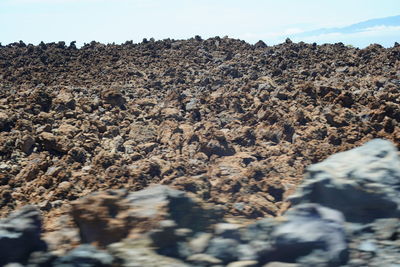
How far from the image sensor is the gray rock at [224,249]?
9.54 ft

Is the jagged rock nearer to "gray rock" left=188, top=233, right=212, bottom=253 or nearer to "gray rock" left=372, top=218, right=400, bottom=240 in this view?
"gray rock" left=188, top=233, right=212, bottom=253

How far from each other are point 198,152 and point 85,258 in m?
4.27

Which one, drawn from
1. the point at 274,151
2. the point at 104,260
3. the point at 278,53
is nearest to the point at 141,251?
the point at 104,260

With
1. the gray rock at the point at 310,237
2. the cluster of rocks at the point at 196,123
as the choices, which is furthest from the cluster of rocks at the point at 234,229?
the cluster of rocks at the point at 196,123

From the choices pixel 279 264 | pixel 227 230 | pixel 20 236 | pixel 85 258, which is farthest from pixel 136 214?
pixel 279 264

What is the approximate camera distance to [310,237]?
9.34ft

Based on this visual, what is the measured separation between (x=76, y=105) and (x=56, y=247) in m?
6.43

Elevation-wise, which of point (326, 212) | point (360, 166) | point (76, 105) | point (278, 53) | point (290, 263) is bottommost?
point (290, 263)

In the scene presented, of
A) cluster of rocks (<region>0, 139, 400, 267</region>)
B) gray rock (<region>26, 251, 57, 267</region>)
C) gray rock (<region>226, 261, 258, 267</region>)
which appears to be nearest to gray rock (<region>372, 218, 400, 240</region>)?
cluster of rocks (<region>0, 139, 400, 267</region>)

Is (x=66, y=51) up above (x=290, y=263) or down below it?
above

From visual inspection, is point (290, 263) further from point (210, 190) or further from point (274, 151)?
point (274, 151)

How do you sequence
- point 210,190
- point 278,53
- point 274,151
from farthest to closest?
point 278,53 < point 274,151 < point 210,190

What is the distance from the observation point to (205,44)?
16.0m

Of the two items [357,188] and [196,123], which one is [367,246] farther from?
[196,123]
